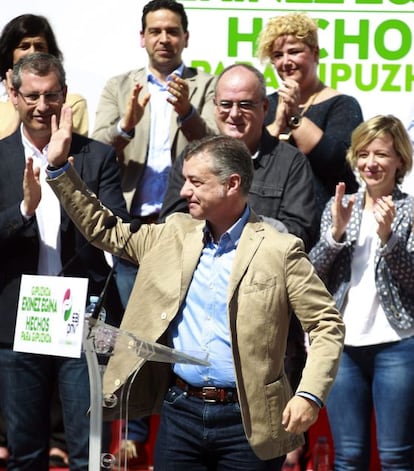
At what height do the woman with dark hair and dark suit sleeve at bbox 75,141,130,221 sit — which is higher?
the woman with dark hair

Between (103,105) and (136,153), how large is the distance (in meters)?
0.46

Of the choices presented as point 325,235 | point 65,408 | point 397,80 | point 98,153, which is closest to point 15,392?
point 65,408

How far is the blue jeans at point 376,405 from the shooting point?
5105 millimetres

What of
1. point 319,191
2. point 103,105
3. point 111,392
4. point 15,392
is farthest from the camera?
point 103,105

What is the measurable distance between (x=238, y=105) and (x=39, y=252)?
115 centimetres

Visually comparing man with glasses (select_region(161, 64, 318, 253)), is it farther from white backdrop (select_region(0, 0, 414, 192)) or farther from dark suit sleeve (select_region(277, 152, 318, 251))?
white backdrop (select_region(0, 0, 414, 192))

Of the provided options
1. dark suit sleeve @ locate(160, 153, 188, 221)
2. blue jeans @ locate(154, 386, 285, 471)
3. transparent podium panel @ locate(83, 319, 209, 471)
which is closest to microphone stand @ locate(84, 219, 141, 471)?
transparent podium panel @ locate(83, 319, 209, 471)

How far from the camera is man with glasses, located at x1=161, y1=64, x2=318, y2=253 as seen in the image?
17.2 feet

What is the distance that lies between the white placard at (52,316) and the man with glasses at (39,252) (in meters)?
1.43

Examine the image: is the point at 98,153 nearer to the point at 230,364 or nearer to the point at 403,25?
the point at 230,364

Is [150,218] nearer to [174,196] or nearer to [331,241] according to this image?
[174,196]

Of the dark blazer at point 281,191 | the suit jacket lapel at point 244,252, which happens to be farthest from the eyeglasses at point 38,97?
the suit jacket lapel at point 244,252

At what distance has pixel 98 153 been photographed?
5273 millimetres

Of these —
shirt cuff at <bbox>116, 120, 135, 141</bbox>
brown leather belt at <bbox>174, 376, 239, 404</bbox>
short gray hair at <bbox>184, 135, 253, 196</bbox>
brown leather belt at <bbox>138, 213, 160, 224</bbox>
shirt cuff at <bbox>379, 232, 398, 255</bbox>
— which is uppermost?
shirt cuff at <bbox>116, 120, 135, 141</bbox>
